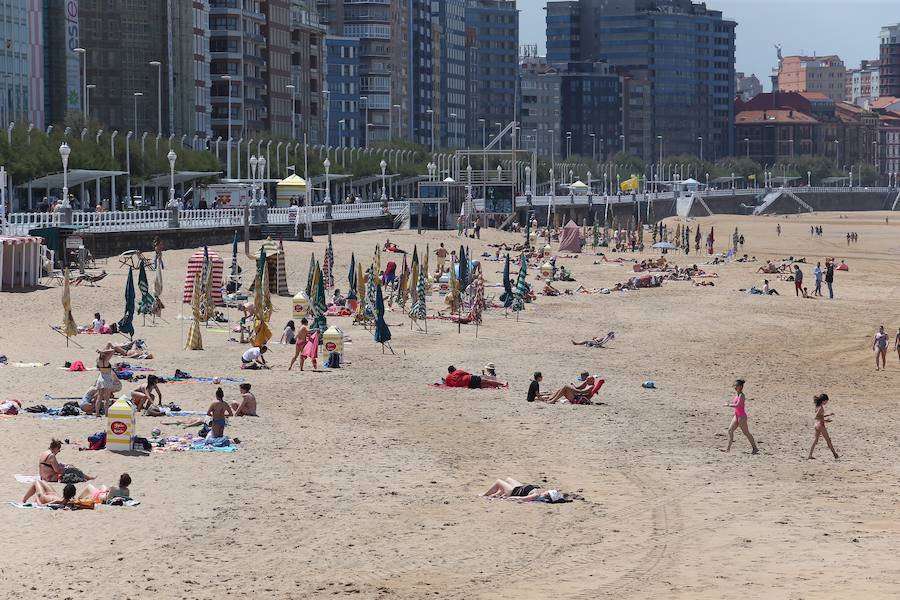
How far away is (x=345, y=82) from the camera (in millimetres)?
173750

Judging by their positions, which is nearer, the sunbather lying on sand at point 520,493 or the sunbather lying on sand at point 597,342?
the sunbather lying on sand at point 520,493

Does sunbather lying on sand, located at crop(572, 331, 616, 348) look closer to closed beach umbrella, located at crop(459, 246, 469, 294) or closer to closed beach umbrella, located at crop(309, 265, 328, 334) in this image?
closed beach umbrella, located at crop(309, 265, 328, 334)

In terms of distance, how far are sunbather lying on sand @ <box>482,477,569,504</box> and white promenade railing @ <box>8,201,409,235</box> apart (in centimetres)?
3269

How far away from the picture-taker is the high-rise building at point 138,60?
110m

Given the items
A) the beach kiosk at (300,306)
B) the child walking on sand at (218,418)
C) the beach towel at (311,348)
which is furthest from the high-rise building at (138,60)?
the child walking on sand at (218,418)

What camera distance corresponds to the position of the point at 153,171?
8294cm

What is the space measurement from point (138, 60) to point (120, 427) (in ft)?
305

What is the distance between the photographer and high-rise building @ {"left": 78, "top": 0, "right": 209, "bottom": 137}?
11012 centimetres

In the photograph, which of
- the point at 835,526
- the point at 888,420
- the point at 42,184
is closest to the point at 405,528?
the point at 835,526

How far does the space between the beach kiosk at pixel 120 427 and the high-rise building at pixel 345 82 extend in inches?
5858

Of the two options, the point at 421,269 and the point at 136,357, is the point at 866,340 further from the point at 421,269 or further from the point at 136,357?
the point at 136,357

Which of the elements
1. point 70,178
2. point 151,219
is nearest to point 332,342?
point 151,219

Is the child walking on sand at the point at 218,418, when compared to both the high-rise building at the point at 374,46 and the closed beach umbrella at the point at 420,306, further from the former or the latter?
the high-rise building at the point at 374,46

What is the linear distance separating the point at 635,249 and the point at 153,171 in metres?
27.5
